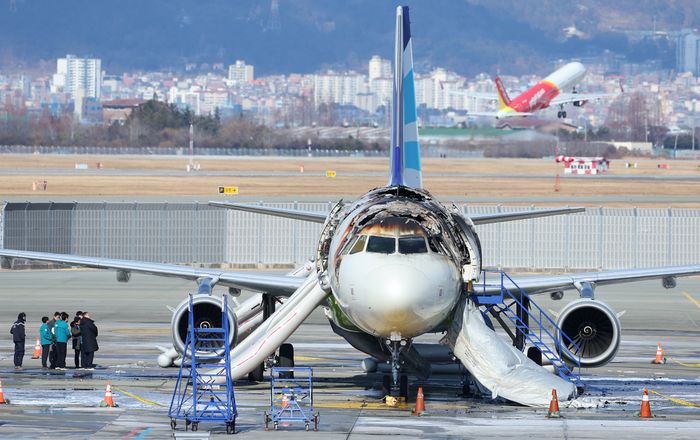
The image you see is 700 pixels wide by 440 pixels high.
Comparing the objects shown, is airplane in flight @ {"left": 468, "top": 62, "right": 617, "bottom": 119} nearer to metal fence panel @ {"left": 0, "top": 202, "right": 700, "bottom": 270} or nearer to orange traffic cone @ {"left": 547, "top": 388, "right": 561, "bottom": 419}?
metal fence panel @ {"left": 0, "top": 202, "right": 700, "bottom": 270}

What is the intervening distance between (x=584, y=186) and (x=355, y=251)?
9597cm

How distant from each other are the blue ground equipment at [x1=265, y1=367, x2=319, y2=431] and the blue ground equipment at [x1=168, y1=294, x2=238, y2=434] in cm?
91

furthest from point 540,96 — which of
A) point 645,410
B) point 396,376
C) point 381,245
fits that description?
point 381,245

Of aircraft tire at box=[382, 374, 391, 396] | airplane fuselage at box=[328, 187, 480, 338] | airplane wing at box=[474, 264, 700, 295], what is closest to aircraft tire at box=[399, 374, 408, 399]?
aircraft tire at box=[382, 374, 391, 396]

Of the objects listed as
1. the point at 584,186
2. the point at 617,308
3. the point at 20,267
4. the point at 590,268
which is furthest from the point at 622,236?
the point at 584,186

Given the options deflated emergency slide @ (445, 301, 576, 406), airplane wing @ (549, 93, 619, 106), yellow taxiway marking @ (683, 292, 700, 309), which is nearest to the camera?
deflated emergency slide @ (445, 301, 576, 406)

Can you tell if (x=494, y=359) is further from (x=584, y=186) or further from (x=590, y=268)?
(x=584, y=186)

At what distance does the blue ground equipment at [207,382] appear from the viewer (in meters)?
28.4

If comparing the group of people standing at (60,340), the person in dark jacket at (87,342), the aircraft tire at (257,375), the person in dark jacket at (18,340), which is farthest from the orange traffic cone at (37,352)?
the aircraft tire at (257,375)

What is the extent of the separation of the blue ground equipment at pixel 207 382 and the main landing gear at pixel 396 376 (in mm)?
3435

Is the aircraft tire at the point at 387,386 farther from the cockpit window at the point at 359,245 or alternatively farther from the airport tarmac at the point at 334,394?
the cockpit window at the point at 359,245

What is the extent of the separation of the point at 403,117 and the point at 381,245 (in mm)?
5867

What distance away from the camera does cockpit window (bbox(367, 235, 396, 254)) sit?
28719 millimetres

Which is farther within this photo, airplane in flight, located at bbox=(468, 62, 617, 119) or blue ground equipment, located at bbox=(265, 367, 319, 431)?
airplane in flight, located at bbox=(468, 62, 617, 119)
